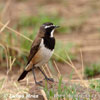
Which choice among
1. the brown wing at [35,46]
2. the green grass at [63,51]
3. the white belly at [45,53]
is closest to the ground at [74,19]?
the green grass at [63,51]

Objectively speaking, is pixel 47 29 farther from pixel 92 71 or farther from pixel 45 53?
pixel 92 71

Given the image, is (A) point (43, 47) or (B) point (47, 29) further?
(B) point (47, 29)

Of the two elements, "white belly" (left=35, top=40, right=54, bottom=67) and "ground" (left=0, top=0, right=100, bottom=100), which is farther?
"ground" (left=0, top=0, right=100, bottom=100)

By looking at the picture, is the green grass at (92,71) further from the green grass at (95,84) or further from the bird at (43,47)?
the bird at (43,47)

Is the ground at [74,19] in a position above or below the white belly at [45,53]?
above

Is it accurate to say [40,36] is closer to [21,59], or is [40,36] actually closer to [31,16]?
[21,59]

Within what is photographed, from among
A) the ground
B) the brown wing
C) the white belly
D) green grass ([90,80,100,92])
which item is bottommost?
green grass ([90,80,100,92])

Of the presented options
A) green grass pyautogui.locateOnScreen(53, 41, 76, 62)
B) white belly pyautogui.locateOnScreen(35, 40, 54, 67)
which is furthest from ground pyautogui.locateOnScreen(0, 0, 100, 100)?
white belly pyautogui.locateOnScreen(35, 40, 54, 67)

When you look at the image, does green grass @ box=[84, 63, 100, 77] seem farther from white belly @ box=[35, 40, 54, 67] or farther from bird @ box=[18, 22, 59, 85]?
white belly @ box=[35, 40, 54, 67]

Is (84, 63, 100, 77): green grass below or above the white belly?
below

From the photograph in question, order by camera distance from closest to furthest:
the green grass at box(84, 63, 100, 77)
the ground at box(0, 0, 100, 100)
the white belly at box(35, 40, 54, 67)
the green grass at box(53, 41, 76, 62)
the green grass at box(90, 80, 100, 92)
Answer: the white belly at box(35, 40, 54, 67), the green grass at box(90, 80, 100, 92), the green grass at box(84, 63, 100, 77), the green grass at box(53, 41, 76, 62), the ground at box(0, 0, 100, 100)

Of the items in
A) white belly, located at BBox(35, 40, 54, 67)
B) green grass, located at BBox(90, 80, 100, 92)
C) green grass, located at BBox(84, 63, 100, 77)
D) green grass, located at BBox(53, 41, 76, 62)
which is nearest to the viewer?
white belly, located at BBox(35, 40, 54, 67)

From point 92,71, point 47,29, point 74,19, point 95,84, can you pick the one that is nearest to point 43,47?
point 47,29

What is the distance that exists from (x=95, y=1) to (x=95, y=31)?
2.60 meters
